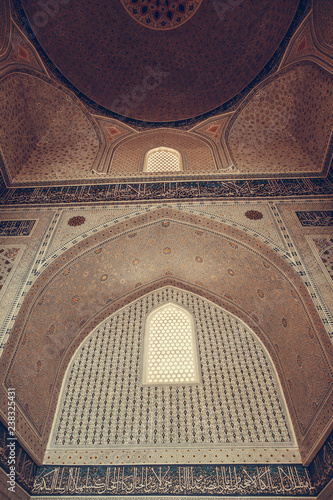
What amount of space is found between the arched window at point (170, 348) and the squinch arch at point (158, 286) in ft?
1.58

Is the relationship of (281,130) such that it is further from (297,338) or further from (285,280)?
(297,338)

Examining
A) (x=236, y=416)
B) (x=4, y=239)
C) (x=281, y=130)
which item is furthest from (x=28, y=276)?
(x=281, y=130)

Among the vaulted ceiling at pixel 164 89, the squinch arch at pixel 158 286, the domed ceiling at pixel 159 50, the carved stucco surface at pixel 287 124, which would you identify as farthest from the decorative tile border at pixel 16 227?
the domed ceiling at pixel 159 50

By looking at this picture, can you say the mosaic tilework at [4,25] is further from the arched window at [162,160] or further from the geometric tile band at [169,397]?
the geometric tile band at [169,397]

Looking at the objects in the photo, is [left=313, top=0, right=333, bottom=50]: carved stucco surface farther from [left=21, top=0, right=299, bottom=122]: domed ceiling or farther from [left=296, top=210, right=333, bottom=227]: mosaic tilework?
[left=296, top=210, right=333, bottom=227]: mosaic tilework

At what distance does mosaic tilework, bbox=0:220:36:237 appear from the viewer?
452 cm

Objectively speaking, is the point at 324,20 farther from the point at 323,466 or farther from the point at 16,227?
the point at 323,466

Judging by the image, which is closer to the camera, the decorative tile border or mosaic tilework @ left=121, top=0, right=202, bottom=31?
the decorative tile border

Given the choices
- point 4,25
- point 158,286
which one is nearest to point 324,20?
A: point 158,286

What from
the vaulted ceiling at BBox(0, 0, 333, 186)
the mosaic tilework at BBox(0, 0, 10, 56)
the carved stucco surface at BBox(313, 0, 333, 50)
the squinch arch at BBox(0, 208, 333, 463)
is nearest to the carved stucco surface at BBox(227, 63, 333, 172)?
the vaulted ceiling at BBox(0, 0, 333, 186)

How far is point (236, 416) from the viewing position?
4066mm

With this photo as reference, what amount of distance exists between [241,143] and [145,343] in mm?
4208

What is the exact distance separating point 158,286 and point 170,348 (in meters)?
1.05

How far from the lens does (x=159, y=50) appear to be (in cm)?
724
